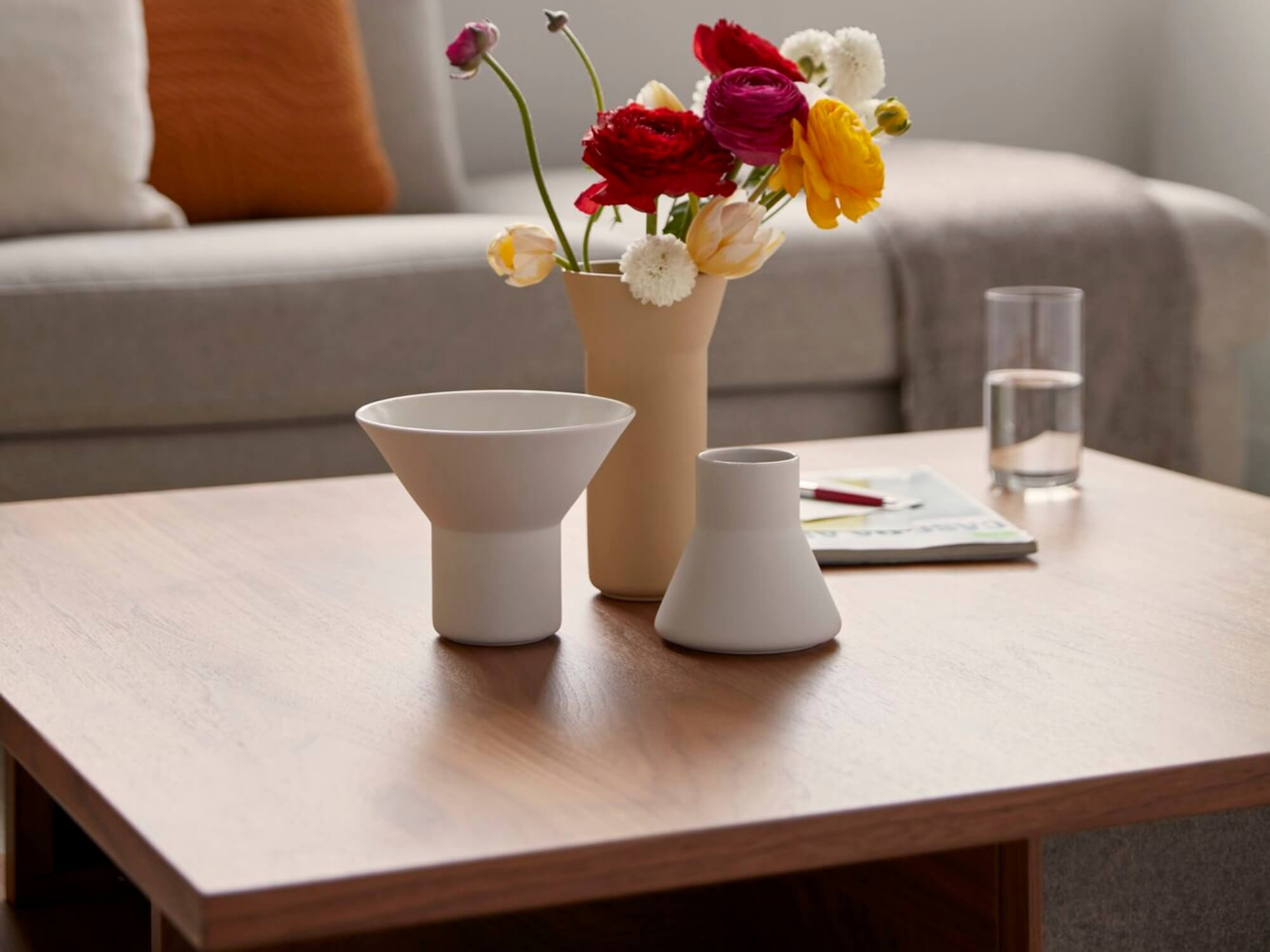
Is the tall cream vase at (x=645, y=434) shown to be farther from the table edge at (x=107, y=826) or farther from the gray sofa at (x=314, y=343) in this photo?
the gray sofa at (x=314, y=343)

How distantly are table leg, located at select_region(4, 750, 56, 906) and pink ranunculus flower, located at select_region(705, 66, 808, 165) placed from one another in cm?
62

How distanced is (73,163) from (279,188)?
0.34 m

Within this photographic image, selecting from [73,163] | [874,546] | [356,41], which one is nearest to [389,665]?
[874,546]

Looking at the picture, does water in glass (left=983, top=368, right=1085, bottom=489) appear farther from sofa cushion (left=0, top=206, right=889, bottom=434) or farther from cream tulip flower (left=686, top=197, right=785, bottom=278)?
sofa cushion (left=0, top=206, right=889, bottom=434)

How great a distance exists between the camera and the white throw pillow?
2.18 meters

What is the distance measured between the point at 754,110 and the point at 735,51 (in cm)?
7

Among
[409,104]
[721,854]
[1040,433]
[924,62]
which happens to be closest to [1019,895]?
[721,854]

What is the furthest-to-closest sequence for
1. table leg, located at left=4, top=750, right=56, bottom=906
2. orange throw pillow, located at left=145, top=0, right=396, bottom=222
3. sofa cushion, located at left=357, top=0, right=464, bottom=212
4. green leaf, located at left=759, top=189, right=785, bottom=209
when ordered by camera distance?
sofa cushion, located at left=357, top=0, right=464, bottom=212, orange throw pillow, located at left=145, top=0, right=396, bottom=222, table leg, located at left=4, top=750, right=56, bottom=906, green leaf, located at left=759, top=189, right=785, bottom=209

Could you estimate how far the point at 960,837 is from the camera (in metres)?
0.68

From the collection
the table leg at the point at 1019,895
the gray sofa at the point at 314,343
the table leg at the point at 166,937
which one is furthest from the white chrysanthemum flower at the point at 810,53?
the gray sofa at the point at 314,343

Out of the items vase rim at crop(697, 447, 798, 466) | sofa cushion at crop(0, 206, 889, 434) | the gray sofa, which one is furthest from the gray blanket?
vase rim at crop(697, 447, 798, 466)

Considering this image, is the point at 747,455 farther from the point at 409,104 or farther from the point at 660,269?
the point at 409,104

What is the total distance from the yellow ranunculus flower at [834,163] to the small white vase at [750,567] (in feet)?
0.46

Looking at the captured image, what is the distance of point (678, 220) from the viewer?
38.9 inches
